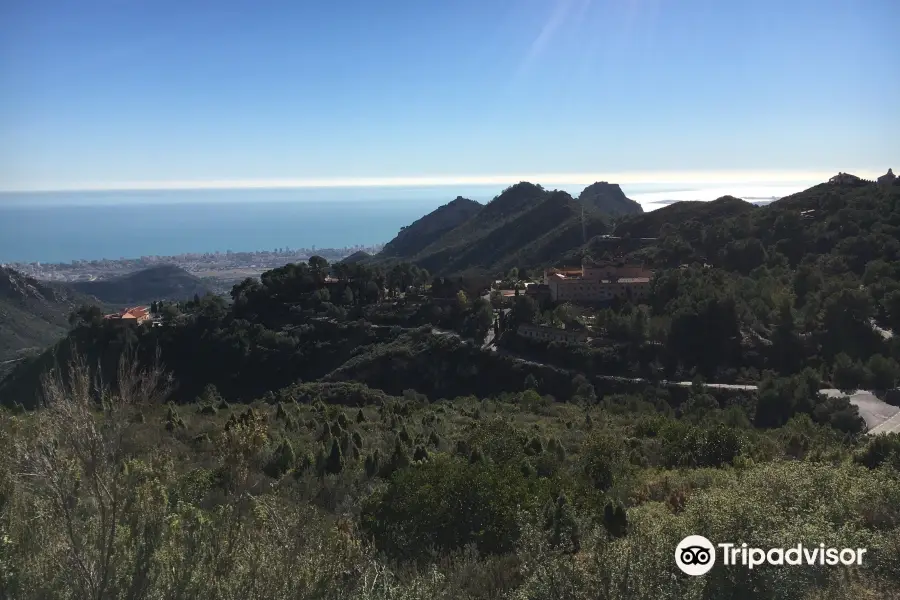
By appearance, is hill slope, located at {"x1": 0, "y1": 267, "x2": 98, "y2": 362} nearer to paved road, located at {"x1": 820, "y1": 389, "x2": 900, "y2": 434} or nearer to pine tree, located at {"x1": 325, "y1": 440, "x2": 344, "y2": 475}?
pine tree, located at {"x1": 325, "y1": 440, "x2": 344, "y2": 475}

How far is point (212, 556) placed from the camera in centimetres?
645

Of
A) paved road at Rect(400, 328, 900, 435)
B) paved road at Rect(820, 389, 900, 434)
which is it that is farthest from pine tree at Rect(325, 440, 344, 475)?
paved road at Rect(820, 389, 900, 434)

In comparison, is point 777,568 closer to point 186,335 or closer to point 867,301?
point 867,301

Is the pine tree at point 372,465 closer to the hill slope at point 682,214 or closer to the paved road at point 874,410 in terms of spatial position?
the paved road at point 874,410

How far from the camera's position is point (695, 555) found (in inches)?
282

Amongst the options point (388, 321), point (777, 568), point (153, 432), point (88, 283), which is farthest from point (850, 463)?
point (88, 283)

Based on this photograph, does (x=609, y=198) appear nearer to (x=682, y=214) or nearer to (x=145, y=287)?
Answer: (x=682, y=214)

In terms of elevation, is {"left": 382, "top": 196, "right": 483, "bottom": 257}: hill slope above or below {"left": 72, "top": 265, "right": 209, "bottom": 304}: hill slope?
above

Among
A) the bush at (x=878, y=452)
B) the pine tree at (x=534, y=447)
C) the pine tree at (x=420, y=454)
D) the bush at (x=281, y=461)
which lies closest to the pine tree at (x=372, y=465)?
the pine tree at (x=420, y=454)

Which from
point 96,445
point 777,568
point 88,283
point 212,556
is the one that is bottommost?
point 88,283

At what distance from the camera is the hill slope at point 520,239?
2830 inches

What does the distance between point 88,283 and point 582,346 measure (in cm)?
10085

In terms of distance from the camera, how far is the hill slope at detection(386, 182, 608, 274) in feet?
236

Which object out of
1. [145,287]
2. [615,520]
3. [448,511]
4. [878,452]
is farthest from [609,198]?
[448,511]
